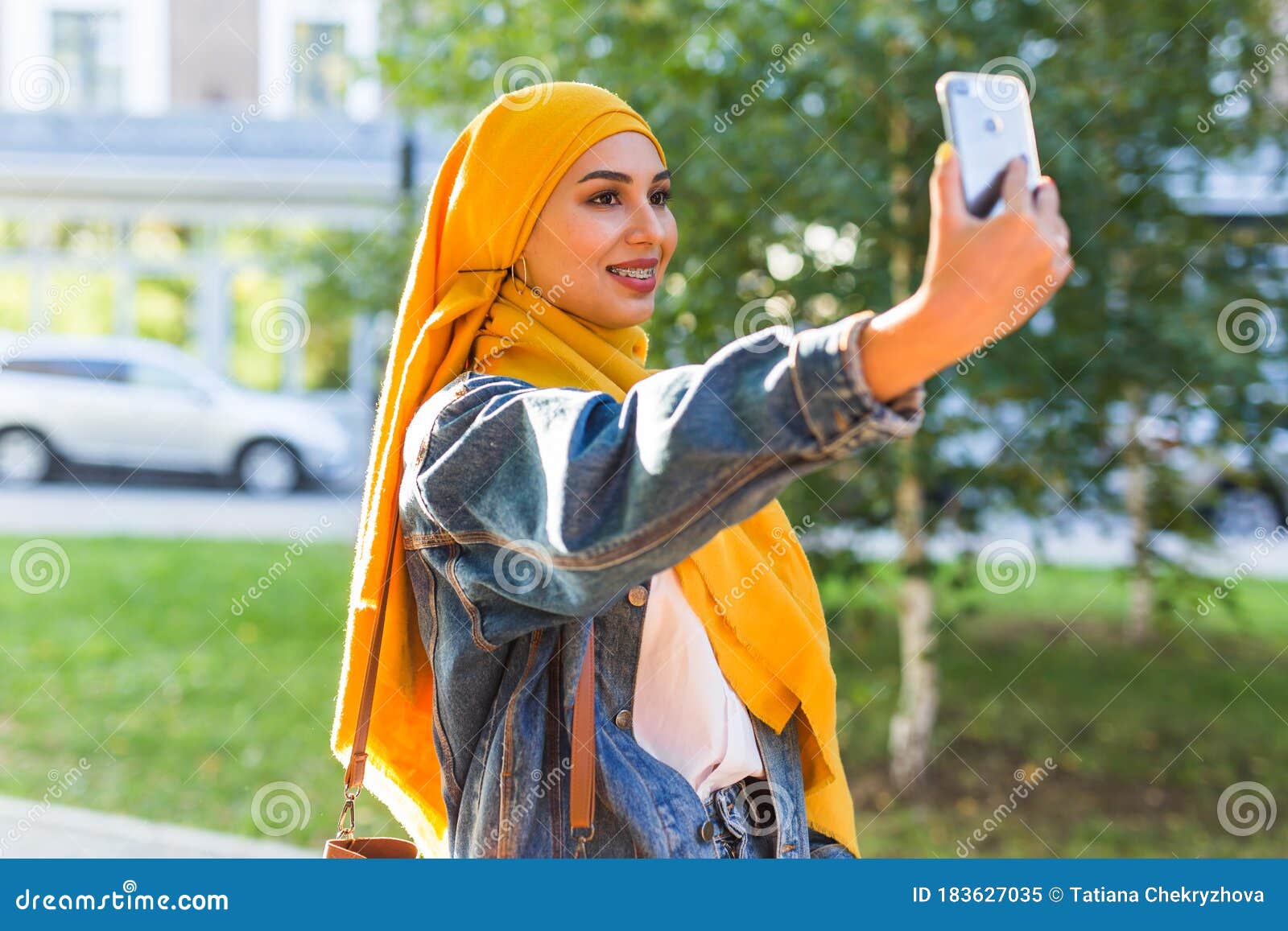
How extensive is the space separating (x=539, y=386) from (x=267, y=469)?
1272 centimetres

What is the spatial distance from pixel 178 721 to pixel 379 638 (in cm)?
498

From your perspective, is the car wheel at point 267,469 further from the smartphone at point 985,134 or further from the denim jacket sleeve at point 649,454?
the smartphone at point 985,134

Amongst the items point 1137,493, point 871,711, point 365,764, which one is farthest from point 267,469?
point 365,764

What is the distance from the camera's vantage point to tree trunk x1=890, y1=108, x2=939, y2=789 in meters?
4.84

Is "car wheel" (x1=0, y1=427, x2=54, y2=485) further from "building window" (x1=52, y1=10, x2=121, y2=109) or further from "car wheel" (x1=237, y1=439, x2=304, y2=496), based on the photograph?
"building window" (x1=52, y1=10, x2=121, y2=109)

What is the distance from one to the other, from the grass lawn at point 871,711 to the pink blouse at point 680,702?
3381mm

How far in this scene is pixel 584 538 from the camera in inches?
49.5

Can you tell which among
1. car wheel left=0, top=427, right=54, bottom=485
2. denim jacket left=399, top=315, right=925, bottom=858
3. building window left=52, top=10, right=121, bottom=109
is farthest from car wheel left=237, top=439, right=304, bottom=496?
denim jacket left=399, top=315, right=925, bottom=858

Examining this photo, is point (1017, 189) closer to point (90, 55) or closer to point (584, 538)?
point (584, 538)

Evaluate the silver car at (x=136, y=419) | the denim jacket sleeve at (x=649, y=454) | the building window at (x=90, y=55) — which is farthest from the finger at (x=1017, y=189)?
the building window at (x=90, y=55)

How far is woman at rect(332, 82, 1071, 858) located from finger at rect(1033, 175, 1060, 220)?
0.08 meters
